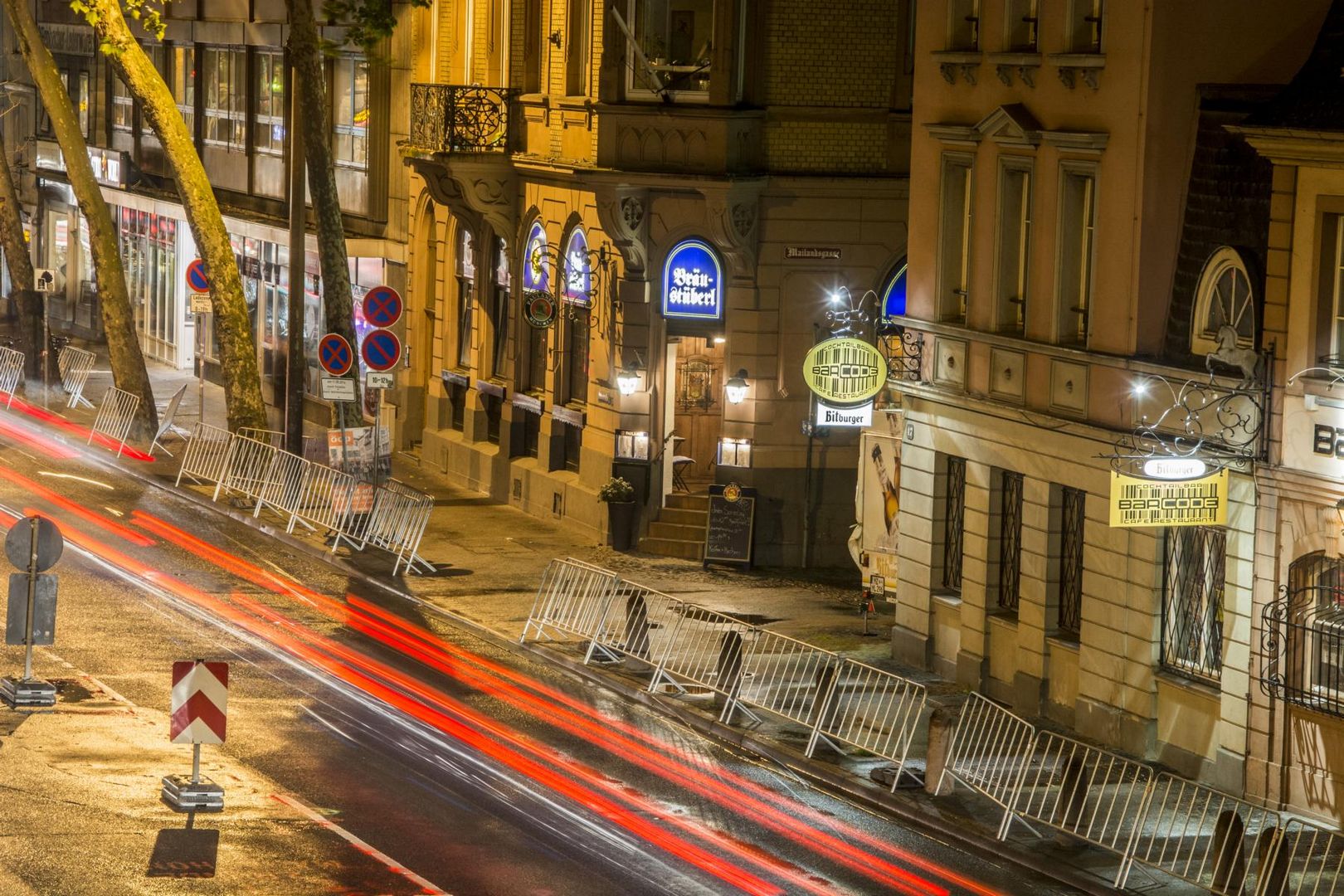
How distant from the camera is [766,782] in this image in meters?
21.1

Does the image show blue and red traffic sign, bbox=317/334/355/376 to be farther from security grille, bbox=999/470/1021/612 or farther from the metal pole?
security grille, bbox=999/470/1021/612

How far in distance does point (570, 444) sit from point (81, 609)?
1051 cm

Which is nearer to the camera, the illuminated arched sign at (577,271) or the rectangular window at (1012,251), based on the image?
the rectangular window at (1012,251)

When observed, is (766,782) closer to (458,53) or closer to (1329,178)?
(1329,178)

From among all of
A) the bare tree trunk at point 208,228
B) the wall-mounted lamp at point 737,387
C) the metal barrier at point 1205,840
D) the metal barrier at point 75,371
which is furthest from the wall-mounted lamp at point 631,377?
the metal barrier at point 75,371

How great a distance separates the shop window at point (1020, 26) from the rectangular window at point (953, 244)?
171 cm

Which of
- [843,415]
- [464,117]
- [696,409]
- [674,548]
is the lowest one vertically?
[674,548]

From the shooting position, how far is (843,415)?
3241cm

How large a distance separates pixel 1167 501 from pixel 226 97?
109ft

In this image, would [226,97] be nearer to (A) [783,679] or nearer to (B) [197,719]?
(A) [783,679]

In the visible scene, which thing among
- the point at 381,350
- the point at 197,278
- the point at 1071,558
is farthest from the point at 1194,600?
the point at 197,278

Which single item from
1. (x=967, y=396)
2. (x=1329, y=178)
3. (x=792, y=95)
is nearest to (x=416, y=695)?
(x=967, y=396)

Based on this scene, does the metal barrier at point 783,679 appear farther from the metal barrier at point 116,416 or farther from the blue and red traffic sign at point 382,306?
the metal barrier at point 116,416

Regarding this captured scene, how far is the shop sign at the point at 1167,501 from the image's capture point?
20609mm
